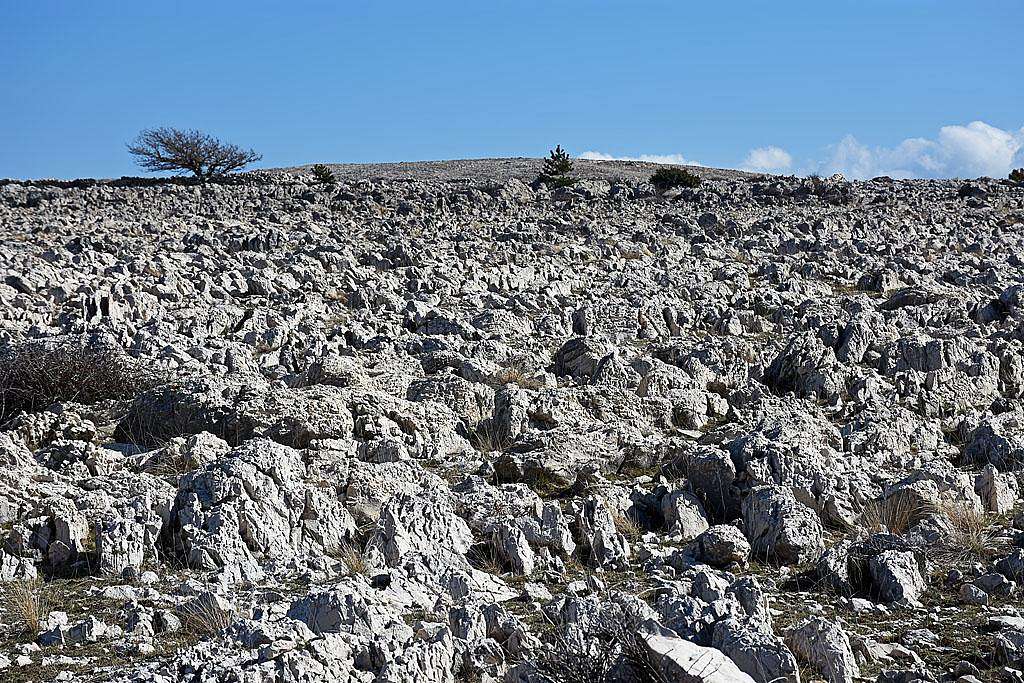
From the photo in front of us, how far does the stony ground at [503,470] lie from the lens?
411cm

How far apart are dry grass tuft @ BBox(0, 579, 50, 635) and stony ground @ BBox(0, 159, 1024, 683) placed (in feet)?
0.08

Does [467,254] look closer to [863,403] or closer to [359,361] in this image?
[359,361]

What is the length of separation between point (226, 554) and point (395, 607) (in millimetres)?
1123

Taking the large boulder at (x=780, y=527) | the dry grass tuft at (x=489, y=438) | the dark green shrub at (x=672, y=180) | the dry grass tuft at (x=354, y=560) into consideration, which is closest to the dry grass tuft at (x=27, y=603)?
the dry grass tuft at (x=354, y=560)

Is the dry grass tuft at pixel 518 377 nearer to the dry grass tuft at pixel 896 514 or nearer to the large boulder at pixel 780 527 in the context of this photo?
the large boulder at pixel 780 527

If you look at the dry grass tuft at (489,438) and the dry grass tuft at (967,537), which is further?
the dry grass tuft at (489,438)

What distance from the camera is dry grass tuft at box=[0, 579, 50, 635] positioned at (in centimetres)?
427

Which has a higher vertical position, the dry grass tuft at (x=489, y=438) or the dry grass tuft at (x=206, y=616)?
the dry grass tuft at (x=489, y=438)

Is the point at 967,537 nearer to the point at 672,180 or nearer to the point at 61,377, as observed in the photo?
the point at 61,377

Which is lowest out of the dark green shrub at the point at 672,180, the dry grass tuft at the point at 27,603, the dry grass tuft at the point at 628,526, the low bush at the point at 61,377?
the dry grass tuft at the point at 27,603

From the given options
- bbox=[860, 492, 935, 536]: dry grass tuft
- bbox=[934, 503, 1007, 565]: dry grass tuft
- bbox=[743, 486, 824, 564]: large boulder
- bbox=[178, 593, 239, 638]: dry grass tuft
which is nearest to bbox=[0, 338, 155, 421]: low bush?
bbox=[178, 593, 239, 638]: dry grass tuft

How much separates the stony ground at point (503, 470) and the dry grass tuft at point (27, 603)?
0.03 meters

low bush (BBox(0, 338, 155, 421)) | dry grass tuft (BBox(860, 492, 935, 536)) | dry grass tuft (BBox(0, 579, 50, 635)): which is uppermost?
low bush (BBox(0, 338, 155, 421))

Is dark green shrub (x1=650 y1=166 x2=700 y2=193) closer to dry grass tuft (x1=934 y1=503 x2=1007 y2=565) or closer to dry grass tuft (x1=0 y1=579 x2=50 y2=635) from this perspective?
dry grass tuft (x1=934 y1=503 x2=1007 y2=565)
